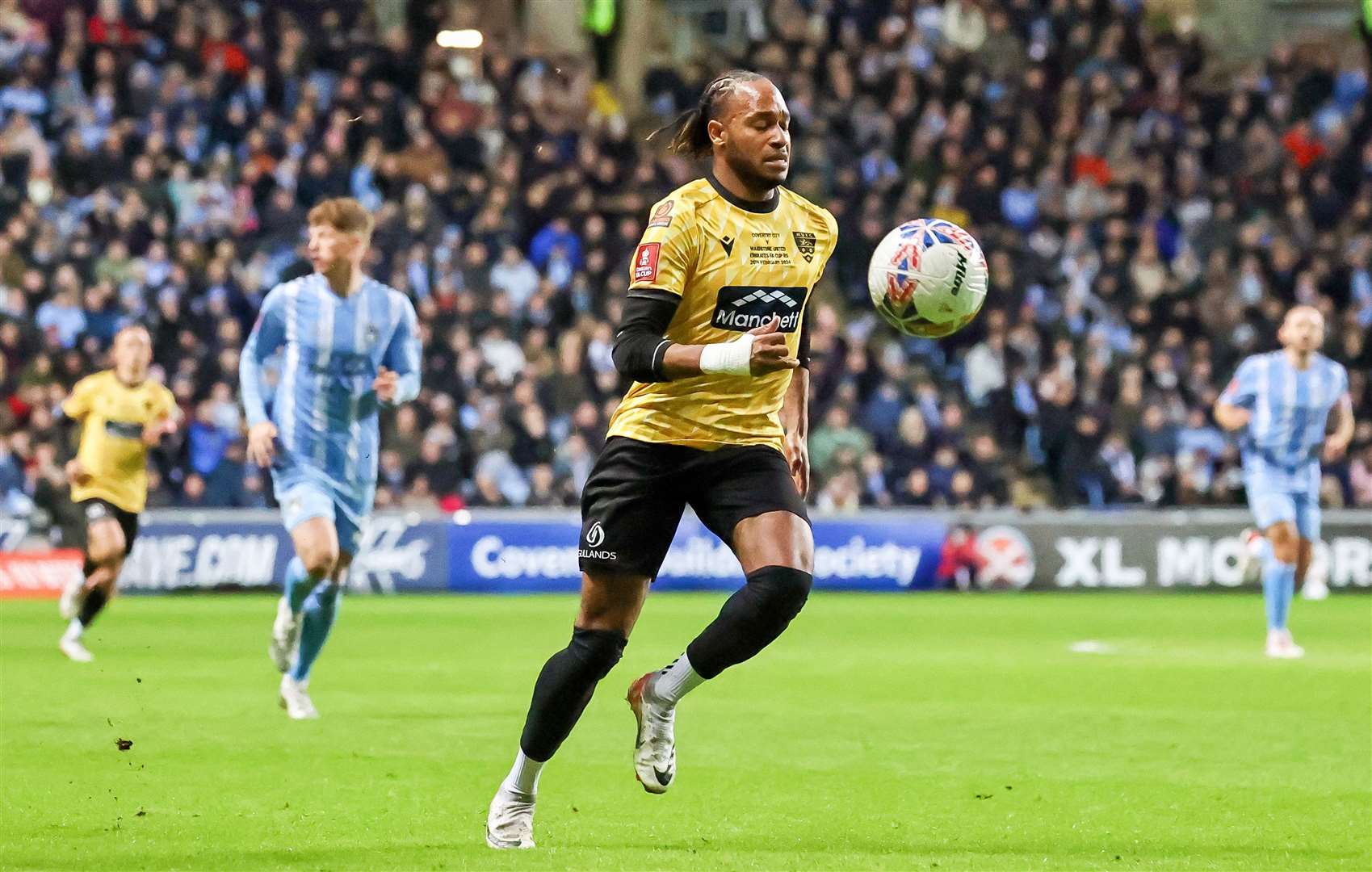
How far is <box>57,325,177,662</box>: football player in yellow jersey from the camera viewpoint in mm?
14531

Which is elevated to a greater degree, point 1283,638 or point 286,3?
point 286,3

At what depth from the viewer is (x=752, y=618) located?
21.3ft

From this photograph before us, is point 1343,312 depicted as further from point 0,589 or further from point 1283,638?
point 0,589

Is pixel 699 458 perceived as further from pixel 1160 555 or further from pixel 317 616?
pixel 1160 555

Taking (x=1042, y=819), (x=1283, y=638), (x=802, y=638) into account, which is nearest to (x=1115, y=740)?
(x=1042, y=819)

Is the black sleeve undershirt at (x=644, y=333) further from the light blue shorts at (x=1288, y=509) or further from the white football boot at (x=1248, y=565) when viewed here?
the white football boot at (x=1248, y=565)

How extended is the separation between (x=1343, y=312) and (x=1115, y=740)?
57.6 ft

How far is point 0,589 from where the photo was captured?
21.1m

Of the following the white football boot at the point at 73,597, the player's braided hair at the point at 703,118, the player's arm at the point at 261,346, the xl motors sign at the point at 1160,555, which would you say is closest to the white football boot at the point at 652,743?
the player's braided hair at the point at 703,118

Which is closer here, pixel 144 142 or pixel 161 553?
pixel 161 553

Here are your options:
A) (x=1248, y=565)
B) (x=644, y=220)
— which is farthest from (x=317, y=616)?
(x=644, y=220)

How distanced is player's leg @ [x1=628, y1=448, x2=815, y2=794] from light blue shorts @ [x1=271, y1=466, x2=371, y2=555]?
4.27m

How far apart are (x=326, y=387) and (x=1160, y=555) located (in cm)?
1400

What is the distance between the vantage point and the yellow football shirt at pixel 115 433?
14.8 m
